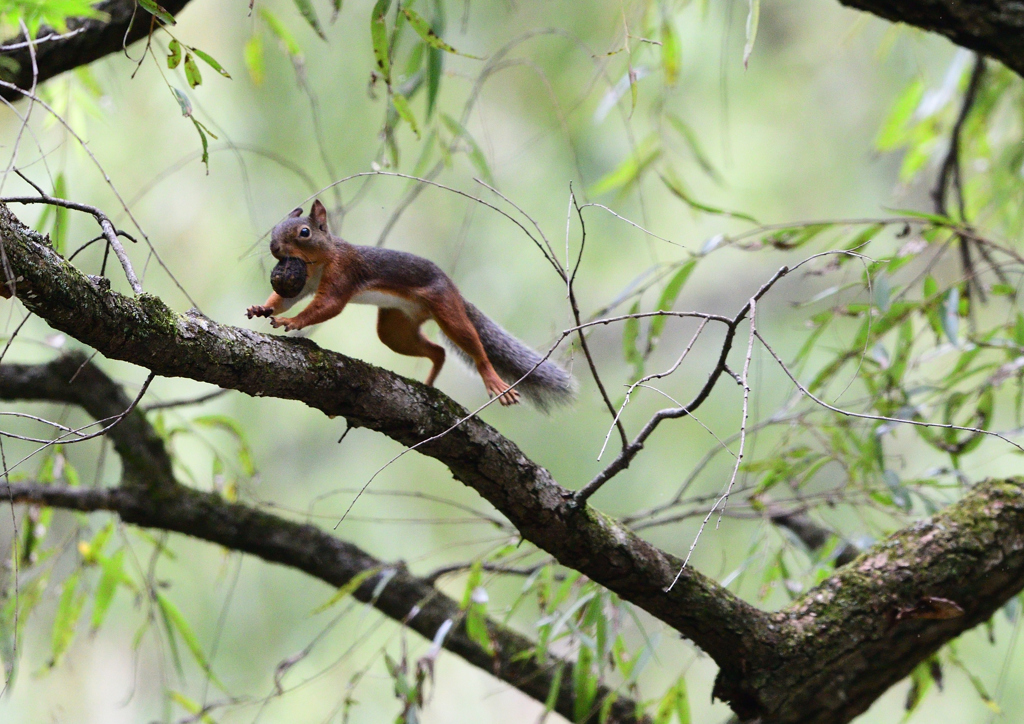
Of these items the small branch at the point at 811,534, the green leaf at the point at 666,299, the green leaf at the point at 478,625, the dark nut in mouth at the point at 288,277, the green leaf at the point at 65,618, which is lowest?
the green leaf at the point at 478,625

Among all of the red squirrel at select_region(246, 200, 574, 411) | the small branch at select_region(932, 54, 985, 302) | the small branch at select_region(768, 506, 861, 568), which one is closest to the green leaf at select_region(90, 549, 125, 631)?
the red squirrel at select_region(246, 200, 574, 411)

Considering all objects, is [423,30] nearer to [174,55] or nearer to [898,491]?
[174,55]

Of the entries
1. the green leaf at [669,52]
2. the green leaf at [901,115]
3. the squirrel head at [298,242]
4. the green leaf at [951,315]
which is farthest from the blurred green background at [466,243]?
the squirrel head at [298,242]

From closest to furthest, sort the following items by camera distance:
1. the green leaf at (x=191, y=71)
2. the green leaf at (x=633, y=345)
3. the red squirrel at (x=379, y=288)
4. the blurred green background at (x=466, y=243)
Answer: the green leaf at (x=191, y=71) < the red squirrel at (x=379, y=288) < the green leaf at (x=633, y=345) < the blurred green background at (x=466, y=243)

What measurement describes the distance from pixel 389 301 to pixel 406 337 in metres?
0.14

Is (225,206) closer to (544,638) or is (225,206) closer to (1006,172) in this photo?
(544,638)

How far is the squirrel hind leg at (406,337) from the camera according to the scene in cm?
174

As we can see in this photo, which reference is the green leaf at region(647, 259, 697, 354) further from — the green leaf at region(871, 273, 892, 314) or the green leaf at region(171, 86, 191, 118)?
the green leaf at region(171, 86, 191, 118)

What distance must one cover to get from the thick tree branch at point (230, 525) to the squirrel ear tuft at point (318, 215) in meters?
0.71

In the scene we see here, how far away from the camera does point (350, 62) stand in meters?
3.90

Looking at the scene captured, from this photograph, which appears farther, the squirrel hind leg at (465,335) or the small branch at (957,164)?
the small branch at (957,164)

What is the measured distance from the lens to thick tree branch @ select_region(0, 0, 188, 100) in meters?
1.83

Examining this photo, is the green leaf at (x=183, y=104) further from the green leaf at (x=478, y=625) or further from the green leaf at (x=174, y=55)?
the green leaf at (x=478, y=625)

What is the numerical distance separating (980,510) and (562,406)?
88cm
